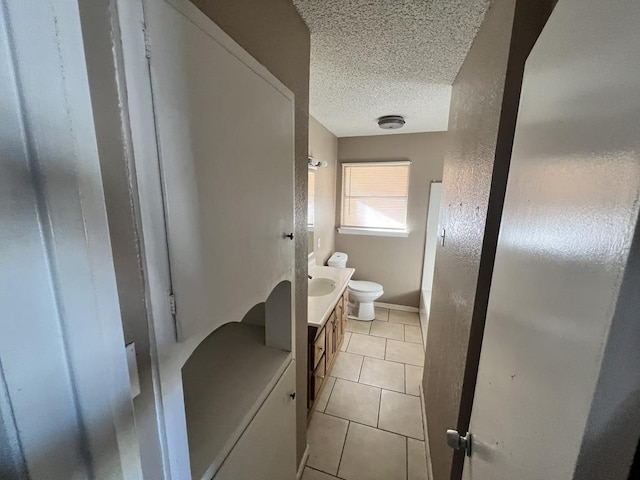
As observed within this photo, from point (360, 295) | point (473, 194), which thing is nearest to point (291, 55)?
point (473, 194)

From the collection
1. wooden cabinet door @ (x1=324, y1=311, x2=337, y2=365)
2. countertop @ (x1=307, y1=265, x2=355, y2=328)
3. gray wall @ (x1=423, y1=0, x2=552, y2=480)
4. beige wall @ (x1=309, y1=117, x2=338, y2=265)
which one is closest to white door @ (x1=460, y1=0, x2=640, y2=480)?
gray wall @ (x1=423, y1=0, x2=552, y2=480)

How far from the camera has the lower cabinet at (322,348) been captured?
6.39ft

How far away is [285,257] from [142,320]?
0.64m

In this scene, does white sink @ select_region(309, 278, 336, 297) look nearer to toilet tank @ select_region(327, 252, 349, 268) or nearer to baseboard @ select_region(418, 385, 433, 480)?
toilet tank @ select_region(327, 252, 349, 268)

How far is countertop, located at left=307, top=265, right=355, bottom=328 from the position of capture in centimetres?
189

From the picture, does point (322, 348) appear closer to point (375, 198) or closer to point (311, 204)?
point (311, 204)

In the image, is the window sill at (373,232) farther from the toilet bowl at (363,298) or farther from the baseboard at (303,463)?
the baseboard at (303,463)

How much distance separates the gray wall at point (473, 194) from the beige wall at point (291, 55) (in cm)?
78

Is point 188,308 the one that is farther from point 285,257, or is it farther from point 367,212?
point 367,212

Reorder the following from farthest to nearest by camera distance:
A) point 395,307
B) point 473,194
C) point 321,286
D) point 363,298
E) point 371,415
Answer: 1. point 395,307
2. point 363,298
3. point 321,286
4. point 371,415
5. point 473,194

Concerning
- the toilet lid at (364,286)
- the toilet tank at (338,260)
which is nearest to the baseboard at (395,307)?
the toilet lid at (364,286)

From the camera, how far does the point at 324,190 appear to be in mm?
3254

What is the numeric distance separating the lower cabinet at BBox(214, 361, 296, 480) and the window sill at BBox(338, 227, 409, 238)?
263 cm

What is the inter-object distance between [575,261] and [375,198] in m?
3.34
